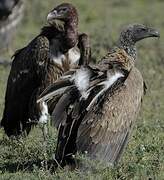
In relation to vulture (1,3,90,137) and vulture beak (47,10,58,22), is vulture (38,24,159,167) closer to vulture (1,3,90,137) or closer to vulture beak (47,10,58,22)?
vulture (1,3,90,137)

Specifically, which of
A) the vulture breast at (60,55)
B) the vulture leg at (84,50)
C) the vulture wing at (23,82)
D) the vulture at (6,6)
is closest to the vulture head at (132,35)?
the vulture leg at (84,50)

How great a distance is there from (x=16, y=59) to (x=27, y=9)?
33.6ft

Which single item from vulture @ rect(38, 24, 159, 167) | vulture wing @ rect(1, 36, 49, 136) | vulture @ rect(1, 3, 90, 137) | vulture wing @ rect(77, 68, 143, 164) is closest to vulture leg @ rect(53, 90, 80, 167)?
vulture @ rect(38, 24, 159, 167)

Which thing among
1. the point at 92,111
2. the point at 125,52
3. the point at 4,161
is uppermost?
the point at 125,52

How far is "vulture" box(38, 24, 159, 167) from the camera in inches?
277

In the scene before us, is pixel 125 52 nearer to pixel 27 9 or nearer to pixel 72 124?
pixel 72 124

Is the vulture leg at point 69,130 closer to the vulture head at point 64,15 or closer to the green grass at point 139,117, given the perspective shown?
the green grass at point 139,117

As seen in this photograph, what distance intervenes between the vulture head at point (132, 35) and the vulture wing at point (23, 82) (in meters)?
1.00

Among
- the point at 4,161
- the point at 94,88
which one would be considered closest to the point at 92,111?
the point at 94,88

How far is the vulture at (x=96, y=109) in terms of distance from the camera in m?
7.04

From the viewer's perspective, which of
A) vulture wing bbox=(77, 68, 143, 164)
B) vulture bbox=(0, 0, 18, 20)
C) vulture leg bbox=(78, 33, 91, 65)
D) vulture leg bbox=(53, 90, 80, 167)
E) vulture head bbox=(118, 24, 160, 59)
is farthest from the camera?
vulture bbox=(0, 0, 18, 20)

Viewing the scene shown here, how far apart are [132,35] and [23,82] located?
4.79ft

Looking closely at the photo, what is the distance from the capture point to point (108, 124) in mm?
7027

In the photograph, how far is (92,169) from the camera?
22.8 ft
